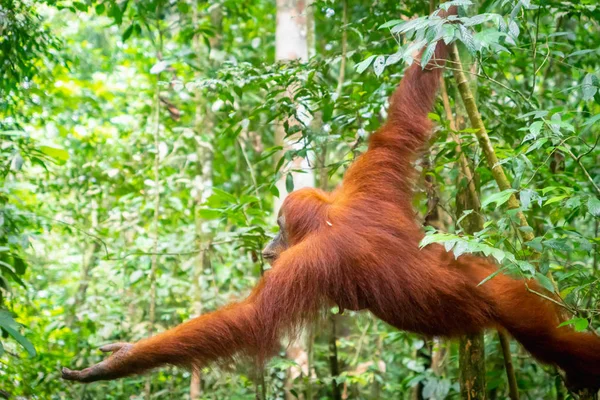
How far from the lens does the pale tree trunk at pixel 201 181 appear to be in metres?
4.63

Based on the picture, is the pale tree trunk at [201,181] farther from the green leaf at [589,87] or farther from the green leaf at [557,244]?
the green leaf at [589,87]

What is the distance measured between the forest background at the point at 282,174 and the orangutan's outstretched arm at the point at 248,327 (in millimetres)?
246

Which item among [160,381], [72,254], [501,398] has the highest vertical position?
[72,254]

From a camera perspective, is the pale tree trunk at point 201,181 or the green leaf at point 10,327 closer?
the green leaf at point 10,327

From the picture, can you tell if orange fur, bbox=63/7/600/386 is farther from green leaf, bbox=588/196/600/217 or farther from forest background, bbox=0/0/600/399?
green leaf, bbox=588/196/600/217

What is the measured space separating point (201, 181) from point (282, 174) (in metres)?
1.66

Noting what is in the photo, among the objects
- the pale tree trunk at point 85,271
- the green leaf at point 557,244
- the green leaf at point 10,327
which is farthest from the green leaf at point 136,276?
the green leaf at point 557,244

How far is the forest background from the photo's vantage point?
2811 millimetres

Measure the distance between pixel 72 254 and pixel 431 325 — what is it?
4.65 meters

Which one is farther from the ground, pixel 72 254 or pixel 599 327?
pixel 72 254

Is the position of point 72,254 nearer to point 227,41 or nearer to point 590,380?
point 227,41

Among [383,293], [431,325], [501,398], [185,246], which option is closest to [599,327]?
[501,398]

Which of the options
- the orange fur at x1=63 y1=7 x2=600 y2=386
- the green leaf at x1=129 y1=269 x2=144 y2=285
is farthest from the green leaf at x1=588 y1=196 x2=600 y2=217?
the green leaf at x1=129 y1=269 x2=144 y2=285

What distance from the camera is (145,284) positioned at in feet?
17.3
